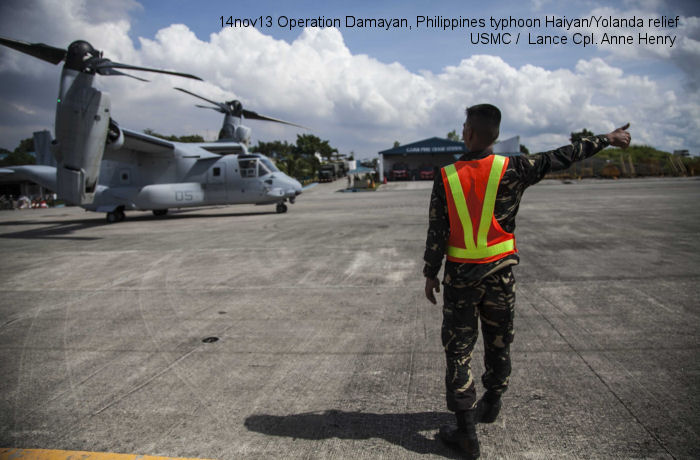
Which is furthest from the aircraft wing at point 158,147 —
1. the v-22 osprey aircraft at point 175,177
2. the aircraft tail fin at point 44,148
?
the aircraft tail fin at point 44,148

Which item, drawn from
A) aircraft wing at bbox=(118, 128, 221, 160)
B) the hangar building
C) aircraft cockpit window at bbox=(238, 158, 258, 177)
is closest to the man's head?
aircraft cockpit window at bbox=(238, 158, 258, 177)

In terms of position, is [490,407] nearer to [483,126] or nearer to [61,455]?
[483,126]

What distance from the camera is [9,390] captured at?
321 centimetres

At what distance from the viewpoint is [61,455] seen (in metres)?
2.39

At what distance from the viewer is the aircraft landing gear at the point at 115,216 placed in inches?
655

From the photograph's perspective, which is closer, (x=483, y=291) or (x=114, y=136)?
(x=483, y=291)

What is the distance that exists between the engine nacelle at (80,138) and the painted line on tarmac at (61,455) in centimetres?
1123

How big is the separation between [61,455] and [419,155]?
190 feet

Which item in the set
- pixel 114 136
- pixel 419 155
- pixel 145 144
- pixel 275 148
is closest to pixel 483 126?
pixel 114 136

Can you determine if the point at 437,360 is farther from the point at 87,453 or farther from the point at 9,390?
the point at 9,390

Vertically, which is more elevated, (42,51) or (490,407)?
(42,51)

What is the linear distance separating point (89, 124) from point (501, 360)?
12793mm

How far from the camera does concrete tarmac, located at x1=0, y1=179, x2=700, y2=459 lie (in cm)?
246

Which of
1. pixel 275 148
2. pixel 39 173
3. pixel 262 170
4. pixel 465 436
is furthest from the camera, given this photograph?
pixel 275 148
